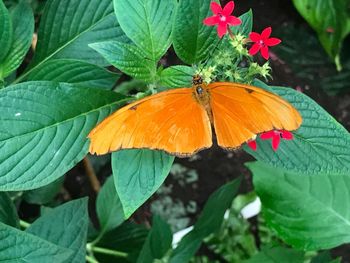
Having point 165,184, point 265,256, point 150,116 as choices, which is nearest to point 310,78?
point 165,184

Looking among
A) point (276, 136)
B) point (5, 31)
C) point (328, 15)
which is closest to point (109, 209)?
point (5, 31)

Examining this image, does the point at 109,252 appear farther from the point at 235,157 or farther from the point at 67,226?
the point at 235,157

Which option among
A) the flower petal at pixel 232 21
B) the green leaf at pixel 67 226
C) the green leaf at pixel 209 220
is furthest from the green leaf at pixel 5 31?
the green leaf at pixel 209 220

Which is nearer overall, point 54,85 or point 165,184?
point 54,85

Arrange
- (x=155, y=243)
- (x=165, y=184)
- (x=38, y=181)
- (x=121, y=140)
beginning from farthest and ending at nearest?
(x=165, y=184)
(x=155, y=243)
(x=38, y=181)
(x=121, y=140)

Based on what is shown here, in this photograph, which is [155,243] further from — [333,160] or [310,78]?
[310,78]

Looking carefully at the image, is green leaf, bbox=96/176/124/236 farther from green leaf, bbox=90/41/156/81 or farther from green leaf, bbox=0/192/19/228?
green leaf, bbox=90/41/156/81

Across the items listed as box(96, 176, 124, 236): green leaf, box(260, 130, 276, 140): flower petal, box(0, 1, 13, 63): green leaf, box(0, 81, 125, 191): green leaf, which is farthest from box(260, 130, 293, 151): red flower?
box(96, 176, 124, 236): green leaf

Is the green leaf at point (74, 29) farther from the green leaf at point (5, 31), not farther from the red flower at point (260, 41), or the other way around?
the red flower at point (260, 41)
